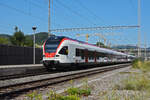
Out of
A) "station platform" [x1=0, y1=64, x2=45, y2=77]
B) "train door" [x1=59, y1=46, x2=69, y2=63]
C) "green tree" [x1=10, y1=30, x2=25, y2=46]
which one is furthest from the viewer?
"green tree" [x1=10, y1=30, x2=25, y2=46]

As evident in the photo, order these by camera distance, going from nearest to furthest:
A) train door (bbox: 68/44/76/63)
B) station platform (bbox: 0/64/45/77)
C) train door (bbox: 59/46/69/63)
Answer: station platform (bbox: 0/64/45/77) → train door (bbox: 59/46/69/63) → train door (bbox: 68/44/76/63)

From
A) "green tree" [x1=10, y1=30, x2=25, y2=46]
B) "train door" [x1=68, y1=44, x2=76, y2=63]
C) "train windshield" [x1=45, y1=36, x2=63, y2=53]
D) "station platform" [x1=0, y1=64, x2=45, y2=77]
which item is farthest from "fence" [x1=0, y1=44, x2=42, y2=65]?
"green tree" [x1=10, y1=30, x2=25, y2=46]

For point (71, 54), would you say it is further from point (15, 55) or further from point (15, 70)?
point (15, 55)

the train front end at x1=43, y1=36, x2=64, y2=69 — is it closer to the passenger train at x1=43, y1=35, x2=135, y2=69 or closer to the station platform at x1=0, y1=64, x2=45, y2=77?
the passenger train at x1=43, y1=35, x2=135, y2=69

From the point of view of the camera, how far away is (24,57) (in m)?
25.3

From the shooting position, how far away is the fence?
21.8m

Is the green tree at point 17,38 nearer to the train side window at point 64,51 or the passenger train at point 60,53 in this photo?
the passenger train at point 60,53

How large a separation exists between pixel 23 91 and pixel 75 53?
41.2ft

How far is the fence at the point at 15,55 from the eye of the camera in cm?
2176

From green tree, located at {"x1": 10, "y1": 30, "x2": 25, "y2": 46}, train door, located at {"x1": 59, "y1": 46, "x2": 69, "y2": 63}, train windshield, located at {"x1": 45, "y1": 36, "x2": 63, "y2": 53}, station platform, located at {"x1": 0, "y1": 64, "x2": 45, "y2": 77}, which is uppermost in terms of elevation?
green tree, located at {"x1": 10, "y1": 30, "x2": 25, "y2": 46}

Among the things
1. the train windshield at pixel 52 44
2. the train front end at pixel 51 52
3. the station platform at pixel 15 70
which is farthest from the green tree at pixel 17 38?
the train front end at pixel 51 52

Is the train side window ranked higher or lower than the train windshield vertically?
lower

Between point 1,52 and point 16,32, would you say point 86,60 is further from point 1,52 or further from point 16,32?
point 16,32

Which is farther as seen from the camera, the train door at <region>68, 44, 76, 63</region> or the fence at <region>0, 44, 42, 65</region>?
the fence at <region>0, 44, 42, 65</region>
